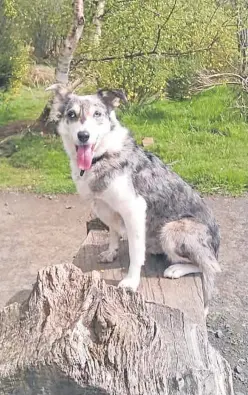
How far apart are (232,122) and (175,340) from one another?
7957 mm

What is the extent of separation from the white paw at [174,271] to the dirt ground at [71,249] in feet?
2.85

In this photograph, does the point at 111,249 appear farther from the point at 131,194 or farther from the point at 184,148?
the point at 184,148

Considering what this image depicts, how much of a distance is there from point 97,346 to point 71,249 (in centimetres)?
407

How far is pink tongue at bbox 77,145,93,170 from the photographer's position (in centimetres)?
411

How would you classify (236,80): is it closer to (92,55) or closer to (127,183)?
(92,55)

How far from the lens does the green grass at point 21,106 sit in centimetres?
1215

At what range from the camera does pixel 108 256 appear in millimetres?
4430

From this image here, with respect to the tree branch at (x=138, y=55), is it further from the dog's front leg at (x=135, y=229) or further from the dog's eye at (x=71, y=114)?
the dog's front leg at (x=135, y=229)

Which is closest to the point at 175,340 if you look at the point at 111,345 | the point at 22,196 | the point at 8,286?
the point at 111,345

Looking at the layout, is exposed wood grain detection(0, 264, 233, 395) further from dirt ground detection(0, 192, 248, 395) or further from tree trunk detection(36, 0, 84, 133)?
tree trunk detection(36, 0, 84, 133)

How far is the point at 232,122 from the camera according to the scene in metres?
10.3

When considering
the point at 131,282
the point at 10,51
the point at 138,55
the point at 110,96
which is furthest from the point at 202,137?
the point at 131,282

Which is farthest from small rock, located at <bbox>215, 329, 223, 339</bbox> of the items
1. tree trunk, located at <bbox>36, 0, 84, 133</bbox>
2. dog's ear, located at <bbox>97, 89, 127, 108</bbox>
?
tree trunk, located at <bbox>36, 0, 84, 133</bbox>

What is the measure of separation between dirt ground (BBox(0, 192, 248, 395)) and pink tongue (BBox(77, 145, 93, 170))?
0.89 metres
